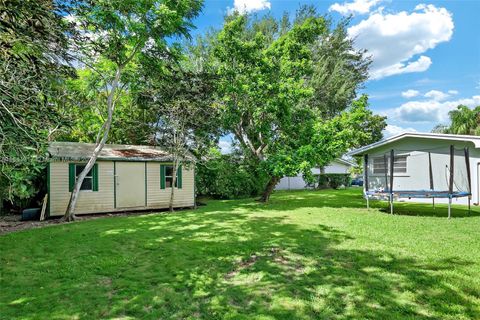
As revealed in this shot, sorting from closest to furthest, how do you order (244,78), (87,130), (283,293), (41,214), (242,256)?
(283,293)
(242,256)
(41,214)
(244,78)
(87,130)

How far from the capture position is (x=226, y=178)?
17.0 meters

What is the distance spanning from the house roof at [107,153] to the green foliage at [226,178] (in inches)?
121

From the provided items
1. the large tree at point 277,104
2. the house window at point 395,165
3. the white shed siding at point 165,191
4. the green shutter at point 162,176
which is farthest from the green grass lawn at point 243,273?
the house window at point 395,165

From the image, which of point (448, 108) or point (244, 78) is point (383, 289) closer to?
point (244, 78)

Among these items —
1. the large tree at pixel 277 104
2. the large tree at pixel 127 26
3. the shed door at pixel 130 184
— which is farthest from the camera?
the large tree at pixel 277 104

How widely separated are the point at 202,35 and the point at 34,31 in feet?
61.3

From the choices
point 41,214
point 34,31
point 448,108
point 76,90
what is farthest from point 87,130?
point 448,108

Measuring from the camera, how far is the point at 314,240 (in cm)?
646

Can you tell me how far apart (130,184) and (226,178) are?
6.39m

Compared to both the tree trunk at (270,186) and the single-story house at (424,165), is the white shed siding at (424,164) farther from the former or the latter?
the tree trunk at (270,186)

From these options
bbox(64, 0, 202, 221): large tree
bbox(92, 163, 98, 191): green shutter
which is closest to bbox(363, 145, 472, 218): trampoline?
bbox(64, 0, 202, 221): large tree

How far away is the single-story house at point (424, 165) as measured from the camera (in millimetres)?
12102

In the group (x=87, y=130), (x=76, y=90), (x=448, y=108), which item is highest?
(x=448, y=108)

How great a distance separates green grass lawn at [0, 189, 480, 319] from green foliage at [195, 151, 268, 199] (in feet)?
28.4
